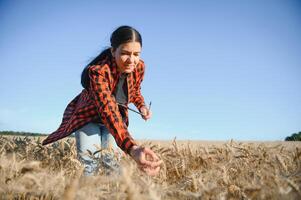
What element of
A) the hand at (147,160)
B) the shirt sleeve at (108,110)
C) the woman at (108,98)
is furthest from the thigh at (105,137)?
the hand at (147,160)

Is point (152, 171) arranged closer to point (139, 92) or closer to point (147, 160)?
point (147, 160)

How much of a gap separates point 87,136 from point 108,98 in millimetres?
830

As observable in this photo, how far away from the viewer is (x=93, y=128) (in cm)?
341

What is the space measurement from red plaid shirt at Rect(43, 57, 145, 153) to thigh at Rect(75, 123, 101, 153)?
64 millimetres

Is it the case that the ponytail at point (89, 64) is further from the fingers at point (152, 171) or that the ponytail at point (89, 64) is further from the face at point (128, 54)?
the fingers at point (152, 171)

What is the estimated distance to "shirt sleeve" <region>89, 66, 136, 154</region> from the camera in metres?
2.36

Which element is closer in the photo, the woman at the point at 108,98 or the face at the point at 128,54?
the woman at the point at 108,98

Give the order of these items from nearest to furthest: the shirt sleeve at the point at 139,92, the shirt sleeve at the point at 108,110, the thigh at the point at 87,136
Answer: the shirt sleeve at the point at 108,110 < the thigh at the point at 87,136 < the shirt sleeve at the point at 139,92

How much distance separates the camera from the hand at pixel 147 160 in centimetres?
175

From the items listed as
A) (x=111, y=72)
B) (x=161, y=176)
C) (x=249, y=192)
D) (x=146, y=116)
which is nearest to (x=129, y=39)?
(x=111, y=72)

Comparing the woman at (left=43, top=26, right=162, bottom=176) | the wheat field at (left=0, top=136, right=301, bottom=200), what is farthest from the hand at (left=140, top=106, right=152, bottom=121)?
the wheat field at (left=0, top=136, right=301, bottom=200)

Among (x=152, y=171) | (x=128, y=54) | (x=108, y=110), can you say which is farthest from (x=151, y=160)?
(x=128, y=54)

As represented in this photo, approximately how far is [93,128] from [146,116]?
0.53 meters

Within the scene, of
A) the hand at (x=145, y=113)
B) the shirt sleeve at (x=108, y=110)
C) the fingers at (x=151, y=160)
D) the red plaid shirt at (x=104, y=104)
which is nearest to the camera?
the fingers at (x=151, y=160)
